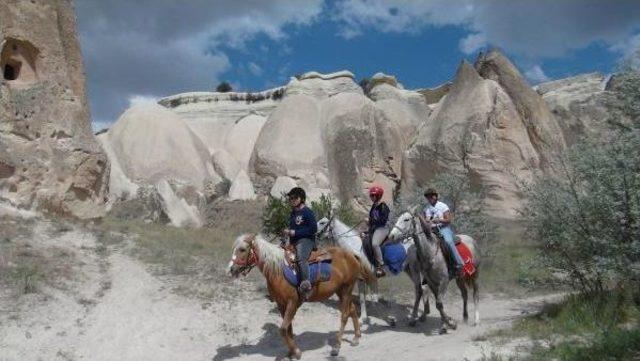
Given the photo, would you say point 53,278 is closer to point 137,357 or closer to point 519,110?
point 137,357

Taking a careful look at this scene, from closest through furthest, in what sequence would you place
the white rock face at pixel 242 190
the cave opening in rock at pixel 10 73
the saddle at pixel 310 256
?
the saddle at pixel 310 256 → the cave opening in rock at pixel 10 73 → the white rock face at pixel 242 190

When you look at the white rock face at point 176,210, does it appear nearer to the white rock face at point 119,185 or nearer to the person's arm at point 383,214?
the white rock face at point 119,185

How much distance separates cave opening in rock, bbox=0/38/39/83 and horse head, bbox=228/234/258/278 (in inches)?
301

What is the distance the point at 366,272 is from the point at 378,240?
1.79 ft

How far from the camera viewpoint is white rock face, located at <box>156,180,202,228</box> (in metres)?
18.4

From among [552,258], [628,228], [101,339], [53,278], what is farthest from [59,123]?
[628,228]

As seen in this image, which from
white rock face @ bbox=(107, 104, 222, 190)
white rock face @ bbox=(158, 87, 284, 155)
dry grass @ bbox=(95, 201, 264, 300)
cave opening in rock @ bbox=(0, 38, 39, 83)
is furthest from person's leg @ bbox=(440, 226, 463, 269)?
white rock face @ bbox=(158, 87, 284, 155)

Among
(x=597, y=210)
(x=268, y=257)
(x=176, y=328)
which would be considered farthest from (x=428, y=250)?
(x=176, y=328)

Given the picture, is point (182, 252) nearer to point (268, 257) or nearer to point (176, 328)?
point (176, 328)

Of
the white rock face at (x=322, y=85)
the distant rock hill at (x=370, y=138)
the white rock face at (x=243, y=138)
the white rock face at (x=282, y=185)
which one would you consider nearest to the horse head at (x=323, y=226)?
the distant rock hill at (x=370, y=138)

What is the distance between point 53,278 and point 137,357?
91.4 inches

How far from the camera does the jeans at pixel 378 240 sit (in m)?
8.51

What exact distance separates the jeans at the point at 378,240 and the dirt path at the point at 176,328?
2.94 feet

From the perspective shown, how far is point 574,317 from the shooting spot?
7230 millimetres
